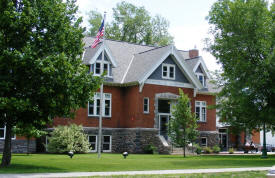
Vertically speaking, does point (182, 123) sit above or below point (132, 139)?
above

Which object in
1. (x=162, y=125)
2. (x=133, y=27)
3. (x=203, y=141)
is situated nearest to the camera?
(x=162, y=125)

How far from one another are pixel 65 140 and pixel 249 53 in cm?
1546

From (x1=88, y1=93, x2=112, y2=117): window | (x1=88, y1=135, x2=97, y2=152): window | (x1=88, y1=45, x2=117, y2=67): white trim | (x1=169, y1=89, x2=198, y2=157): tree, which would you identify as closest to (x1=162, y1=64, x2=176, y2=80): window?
(x1=88, y1=45, x2=117, y2=67): white trim

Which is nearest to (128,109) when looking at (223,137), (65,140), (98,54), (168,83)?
(168,83)

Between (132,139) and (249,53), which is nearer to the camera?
(249,53)

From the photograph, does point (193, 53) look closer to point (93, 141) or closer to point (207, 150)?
point (207, 150)

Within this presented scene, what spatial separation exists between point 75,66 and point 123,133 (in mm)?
17246

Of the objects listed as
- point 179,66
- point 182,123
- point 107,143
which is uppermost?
point 179,66

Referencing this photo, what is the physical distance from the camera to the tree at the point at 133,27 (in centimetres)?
6119

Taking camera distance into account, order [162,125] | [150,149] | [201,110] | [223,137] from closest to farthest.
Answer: [150,149], [162,125], [201,110], [223,137]

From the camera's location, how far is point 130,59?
1528 inches

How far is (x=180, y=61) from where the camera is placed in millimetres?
36406

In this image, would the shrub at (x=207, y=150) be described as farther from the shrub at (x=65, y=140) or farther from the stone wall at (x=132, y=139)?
the shrub at (x=65, y=140)

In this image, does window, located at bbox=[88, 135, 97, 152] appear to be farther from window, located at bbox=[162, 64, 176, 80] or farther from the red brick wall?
window, located at bbox=[162, 64, 176, 80]
